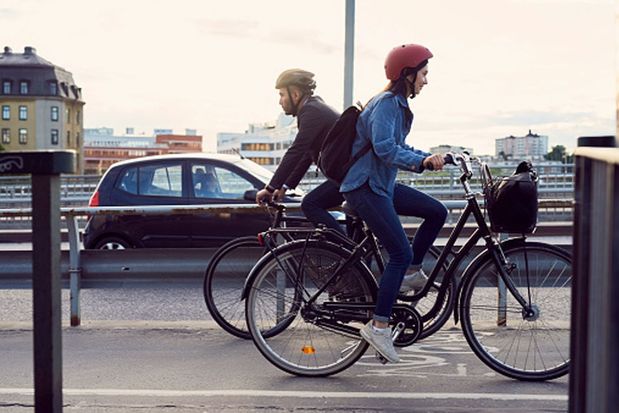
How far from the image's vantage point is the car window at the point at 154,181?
472 inches

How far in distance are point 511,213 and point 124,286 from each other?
3.44m

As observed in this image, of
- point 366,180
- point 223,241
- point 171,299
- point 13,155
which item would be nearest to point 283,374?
point 366,180

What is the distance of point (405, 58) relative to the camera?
531 cm

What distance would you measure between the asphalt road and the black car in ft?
14.8

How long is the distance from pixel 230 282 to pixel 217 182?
503 centimetres

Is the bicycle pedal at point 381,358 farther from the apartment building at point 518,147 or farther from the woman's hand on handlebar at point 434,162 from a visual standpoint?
the apartment building at point 518,147

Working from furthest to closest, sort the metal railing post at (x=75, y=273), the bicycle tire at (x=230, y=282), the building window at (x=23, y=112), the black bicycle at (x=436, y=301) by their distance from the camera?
the building window at (x=23, y=112) < the metal railing post at (x=75, y=273) < the bicycle tire at (x=230, y=282) < the black bicycle at (x=436, y=301)

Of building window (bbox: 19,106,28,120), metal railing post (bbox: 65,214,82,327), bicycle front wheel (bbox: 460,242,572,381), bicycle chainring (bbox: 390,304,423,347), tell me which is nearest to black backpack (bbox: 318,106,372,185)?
bicycle chainring (bbox: 390,304,423,347)

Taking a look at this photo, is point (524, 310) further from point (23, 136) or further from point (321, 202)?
point (23, 136)

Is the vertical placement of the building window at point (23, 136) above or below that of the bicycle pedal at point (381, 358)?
above

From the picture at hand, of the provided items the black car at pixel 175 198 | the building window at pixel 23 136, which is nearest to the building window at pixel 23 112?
the building window at pixel 23 136

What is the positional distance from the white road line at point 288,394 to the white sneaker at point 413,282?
0.64 m

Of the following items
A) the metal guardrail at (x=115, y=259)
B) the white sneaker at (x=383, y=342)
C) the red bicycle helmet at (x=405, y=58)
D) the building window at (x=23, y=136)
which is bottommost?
the white sneaker at (x=383, y=342)

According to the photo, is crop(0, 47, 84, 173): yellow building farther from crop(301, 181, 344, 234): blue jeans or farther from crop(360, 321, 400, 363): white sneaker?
crop(360, 321, 400, 363): white sneaker
